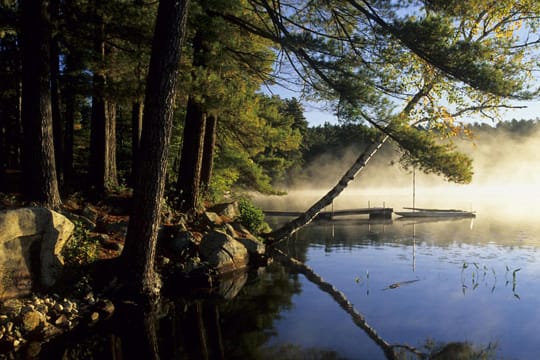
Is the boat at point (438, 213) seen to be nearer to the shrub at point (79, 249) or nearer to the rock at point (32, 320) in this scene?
the shrub at point (79, 249)

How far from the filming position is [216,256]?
10.7 metres

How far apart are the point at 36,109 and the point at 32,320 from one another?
15.2 feet

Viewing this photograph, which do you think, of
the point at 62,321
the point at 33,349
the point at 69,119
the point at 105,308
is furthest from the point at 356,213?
the point at 33,349

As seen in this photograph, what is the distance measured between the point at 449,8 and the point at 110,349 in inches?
318

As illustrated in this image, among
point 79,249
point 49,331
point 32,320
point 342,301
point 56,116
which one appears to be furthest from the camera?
point 56,116

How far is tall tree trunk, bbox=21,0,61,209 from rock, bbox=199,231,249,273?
3.57m

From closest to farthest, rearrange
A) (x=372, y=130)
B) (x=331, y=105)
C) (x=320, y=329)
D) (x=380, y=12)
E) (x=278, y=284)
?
(x=320, y=329)
(x=380, y=12)
(x=278, y=284)
(x=331, y=105)
(x=372, y=130)

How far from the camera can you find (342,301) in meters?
8.73

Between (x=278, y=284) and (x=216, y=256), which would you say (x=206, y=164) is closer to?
(x=216, y=256)

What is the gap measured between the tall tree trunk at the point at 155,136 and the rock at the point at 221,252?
297cm

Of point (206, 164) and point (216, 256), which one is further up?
point (206, 164)

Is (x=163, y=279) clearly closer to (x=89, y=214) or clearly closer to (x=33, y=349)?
(x=89, y=214)

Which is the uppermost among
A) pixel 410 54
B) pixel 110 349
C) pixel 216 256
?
pixel 410 54

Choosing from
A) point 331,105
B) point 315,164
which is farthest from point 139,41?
point 315,164
